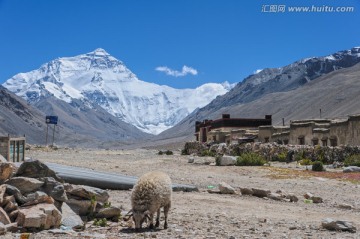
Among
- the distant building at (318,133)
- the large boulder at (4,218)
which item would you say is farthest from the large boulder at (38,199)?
the distant building at (318,133)

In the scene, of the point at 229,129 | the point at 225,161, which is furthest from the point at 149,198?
the point at 229,129

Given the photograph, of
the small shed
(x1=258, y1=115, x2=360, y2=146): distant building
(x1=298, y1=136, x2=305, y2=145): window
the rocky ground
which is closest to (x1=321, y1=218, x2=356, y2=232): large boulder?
the rocky ground

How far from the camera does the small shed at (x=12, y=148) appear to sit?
73.5ft

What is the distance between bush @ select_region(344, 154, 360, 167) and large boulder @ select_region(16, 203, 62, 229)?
28172mm

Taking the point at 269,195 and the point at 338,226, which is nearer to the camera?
→ the point at 338,226

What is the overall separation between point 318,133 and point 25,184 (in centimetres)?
3972

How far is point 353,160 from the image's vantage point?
3534 cm

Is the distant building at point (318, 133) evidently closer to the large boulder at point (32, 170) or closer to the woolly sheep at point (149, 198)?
the woolly sheep at point (149, 198)

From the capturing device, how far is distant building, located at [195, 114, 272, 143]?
216 ft

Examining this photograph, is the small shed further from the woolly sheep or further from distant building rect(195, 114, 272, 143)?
distant building rect(195, 114, 272, 143)

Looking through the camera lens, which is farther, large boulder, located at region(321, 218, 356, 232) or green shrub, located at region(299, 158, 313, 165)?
green shrub, located at region(299, 158, 313, 165)

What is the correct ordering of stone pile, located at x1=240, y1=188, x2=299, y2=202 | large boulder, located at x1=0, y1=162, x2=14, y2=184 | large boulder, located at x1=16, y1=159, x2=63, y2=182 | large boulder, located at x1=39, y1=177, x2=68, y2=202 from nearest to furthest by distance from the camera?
1. large boulder, located at x1=39, y1=177, x2=68, y2=202
2. large boulder, located at x1=0, y1=162, x2=14, y2=184
3. large boulder, located at x1=16, y1=159, x2=63, y2=182
4. stone pile, located at x1=240, y1=188, x2=299, y2=202

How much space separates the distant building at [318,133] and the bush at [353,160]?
534cm

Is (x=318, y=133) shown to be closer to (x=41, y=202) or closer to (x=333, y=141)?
(x=333, y=141)
